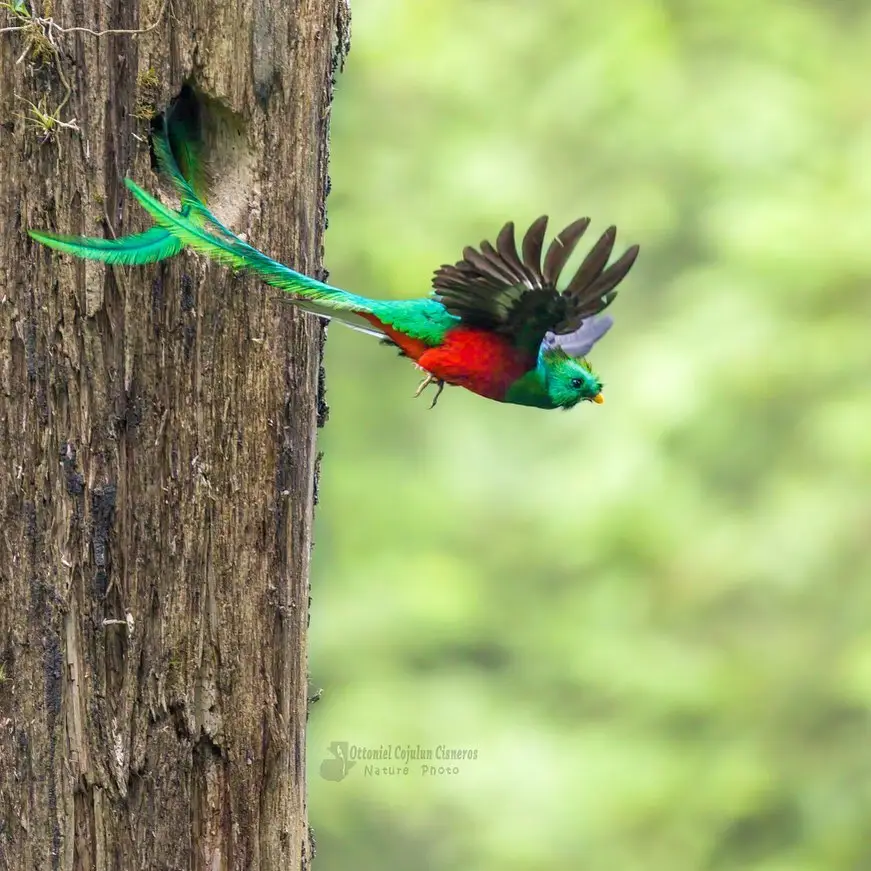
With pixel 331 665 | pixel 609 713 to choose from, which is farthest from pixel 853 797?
pixel 331 665

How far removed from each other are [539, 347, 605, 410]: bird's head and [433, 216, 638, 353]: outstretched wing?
12 centimetres

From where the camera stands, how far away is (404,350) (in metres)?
2.79

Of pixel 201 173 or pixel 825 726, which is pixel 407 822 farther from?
pixel 201 173

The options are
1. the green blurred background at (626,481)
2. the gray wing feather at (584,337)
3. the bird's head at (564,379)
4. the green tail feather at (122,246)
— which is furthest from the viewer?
the green blurred background at (626,481)

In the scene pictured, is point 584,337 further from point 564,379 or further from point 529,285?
point 529,285

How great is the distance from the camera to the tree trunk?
2299 millimetres

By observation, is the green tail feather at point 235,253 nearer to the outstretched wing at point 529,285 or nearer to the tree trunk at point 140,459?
the tree trunk at point 140,459

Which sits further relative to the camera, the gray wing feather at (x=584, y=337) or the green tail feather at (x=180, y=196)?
the gray wing feather at (x=584, y=337)

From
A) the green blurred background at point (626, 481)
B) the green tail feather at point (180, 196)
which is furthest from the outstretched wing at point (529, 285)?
the green blurred background at point (626, 481)

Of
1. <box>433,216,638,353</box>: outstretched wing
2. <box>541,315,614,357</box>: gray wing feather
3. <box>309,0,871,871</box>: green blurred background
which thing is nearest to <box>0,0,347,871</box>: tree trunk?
<box>433,216,638,353</box>: outstretched wing

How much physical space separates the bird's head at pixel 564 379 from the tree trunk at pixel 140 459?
0.59m

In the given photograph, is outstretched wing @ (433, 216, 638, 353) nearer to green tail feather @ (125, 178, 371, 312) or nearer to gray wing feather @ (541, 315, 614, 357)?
green tail feather @ (125, 178, 371, 312)

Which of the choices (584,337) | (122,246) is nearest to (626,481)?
(584,337)

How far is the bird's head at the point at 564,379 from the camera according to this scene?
2.77m
